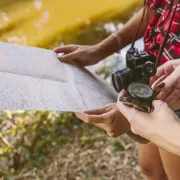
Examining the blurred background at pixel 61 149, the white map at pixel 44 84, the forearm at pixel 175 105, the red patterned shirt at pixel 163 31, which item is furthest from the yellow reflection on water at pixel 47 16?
the forearm at pixel 175 105

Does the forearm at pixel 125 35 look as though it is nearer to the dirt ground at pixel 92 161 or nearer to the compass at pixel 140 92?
the compass at pixel 140 92

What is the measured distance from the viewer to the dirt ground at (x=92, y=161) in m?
2.23

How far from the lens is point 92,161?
7.59ft

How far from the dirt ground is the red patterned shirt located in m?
1.13

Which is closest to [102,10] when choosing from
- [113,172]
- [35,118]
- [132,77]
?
[35,118]

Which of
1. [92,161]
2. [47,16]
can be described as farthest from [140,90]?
[47,16]

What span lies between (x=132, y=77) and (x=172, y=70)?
0.65ft

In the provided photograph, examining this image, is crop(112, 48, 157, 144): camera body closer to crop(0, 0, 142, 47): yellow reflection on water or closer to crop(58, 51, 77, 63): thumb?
crop(58, 51, 77, 63): thumb

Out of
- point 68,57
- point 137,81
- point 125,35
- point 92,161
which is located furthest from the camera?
point 92,161

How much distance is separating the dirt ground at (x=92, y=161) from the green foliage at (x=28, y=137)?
66 mm

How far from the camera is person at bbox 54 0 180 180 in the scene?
118 cm

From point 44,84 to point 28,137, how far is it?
1.28 metres

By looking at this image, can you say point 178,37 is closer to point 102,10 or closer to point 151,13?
point 151,13

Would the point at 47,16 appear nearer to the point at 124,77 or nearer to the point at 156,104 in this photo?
the point at 124,77
